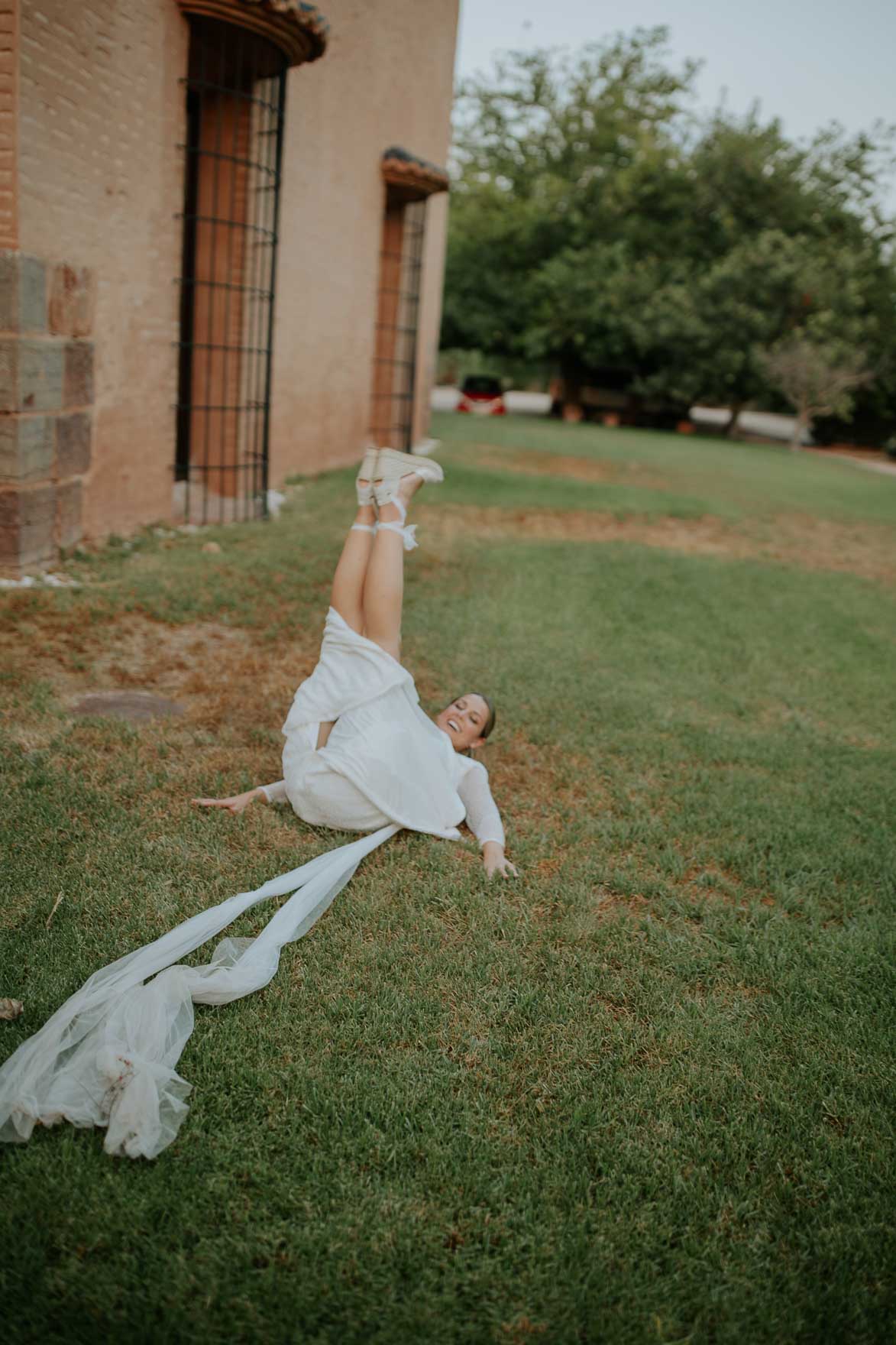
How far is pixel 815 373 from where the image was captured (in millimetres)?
24797

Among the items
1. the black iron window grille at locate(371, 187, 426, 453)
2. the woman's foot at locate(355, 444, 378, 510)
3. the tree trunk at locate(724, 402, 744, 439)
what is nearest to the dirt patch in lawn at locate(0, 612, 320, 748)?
the woman's foot at locate(355, 444, 378, 510)

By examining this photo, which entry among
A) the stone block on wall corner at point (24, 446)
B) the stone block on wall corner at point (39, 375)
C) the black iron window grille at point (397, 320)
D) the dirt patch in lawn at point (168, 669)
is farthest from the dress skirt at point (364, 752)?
the black iron window grille at point (397, 320)

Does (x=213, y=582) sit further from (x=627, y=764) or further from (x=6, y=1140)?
(x=6, y=1140)

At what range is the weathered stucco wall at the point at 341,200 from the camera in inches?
361

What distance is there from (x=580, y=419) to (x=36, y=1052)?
28503mm

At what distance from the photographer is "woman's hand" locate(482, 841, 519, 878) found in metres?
2.96

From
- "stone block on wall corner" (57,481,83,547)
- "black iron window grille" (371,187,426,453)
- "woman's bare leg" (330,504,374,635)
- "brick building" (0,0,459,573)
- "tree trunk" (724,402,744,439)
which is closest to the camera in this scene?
"woman's bare leg" (330,504,374,635)

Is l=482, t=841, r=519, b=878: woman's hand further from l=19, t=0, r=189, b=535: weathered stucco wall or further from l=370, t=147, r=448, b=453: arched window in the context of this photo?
l=370, t=147, r=448, b=453: arched window

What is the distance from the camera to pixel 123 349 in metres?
6.32

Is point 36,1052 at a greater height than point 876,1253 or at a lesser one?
greater

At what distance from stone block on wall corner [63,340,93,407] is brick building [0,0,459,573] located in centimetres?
2

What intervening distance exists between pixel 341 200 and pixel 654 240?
19201 mm

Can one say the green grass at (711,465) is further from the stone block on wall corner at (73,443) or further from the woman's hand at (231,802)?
the woman's hand at (231,802)

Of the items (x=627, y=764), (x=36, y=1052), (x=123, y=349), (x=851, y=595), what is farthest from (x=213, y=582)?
(x=851, y=595)
